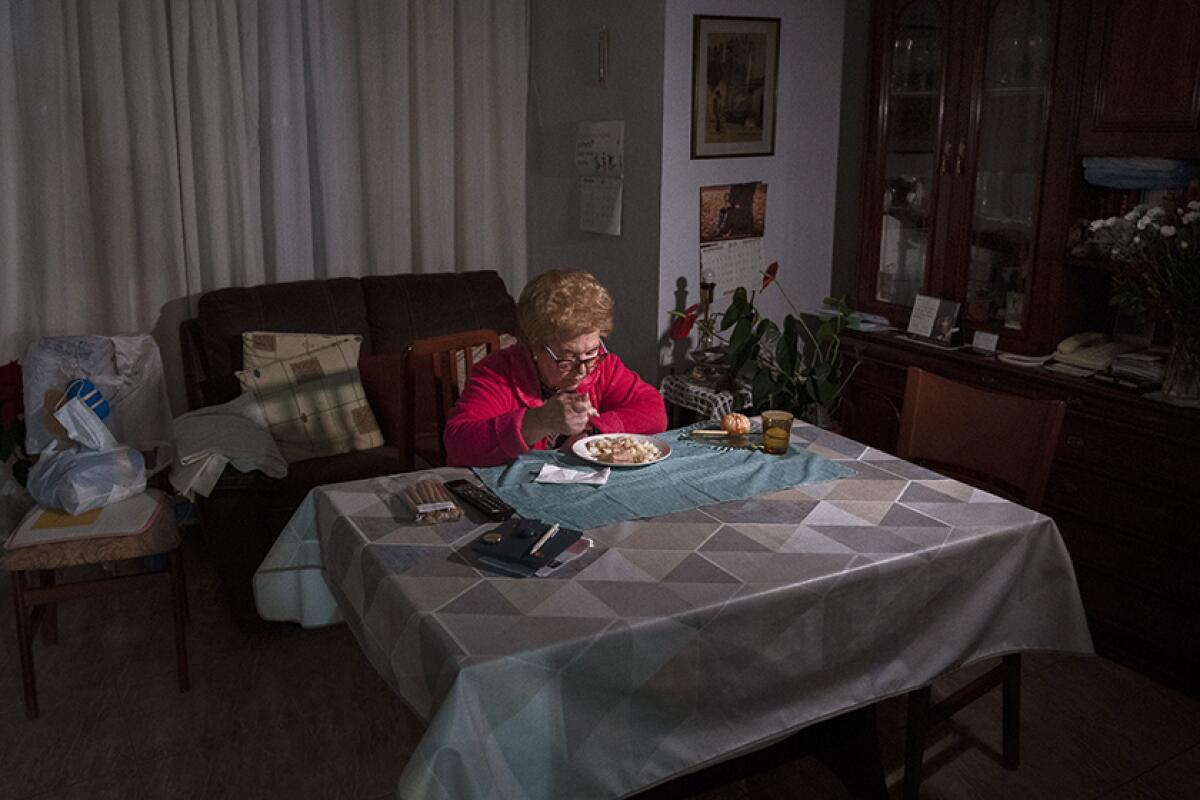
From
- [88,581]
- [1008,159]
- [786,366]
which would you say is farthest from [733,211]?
[88,581]

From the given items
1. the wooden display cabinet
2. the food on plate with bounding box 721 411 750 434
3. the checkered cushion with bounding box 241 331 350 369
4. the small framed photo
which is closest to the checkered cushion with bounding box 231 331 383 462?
the checkered cushion with bounding box 241 331 350 369

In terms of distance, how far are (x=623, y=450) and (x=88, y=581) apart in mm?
1482

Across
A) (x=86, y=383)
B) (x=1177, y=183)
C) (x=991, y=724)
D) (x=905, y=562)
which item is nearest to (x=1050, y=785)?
(x=991, y=724)

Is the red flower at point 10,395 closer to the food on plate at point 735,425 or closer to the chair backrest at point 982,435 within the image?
the food on plate at point 735,425

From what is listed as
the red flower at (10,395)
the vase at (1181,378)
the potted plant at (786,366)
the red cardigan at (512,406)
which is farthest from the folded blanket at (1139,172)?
the red flower at (10,395)

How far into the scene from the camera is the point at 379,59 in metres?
3.82

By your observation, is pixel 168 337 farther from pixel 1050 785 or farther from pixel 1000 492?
pixel 1050 785

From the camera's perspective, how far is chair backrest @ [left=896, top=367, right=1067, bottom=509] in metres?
2.23

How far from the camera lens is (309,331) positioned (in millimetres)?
3535

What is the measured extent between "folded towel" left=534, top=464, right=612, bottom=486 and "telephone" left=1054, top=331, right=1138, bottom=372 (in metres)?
1.66

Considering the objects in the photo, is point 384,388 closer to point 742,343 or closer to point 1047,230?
point 742,343

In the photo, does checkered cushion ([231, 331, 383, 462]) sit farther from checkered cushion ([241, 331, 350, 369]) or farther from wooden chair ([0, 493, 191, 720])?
wooden chair ([0, 493, 191, 720])

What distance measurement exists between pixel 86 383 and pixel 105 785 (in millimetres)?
1103

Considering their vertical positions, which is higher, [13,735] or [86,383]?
[86,383]
